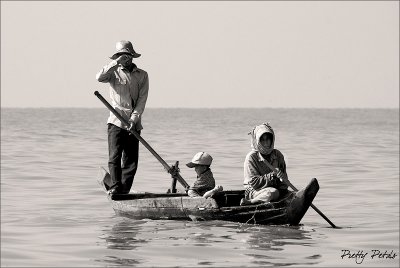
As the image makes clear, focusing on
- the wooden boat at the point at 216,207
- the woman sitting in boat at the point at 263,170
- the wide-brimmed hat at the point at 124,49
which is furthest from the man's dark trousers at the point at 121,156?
the woman sitting in boat at the point at 263,170

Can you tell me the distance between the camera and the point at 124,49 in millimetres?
13352

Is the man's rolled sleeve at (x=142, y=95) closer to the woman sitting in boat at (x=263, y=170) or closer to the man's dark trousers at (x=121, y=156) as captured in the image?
the man's dark trousers at (x=121, y=156)

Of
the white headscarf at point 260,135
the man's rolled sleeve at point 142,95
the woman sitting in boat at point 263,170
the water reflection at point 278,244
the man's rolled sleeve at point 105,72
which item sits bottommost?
the water reflection at point 278,244

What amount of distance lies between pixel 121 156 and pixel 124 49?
135 centimetres

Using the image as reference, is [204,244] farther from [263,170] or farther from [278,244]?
[263,170]

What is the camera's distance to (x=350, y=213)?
14.8 metres

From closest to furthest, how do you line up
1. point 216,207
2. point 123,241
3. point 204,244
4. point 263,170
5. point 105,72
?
point 204,244
point 123,241
point 263,170
point 216,207
point 105,72

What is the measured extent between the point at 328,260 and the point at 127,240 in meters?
2.46

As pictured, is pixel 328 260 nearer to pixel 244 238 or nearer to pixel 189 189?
pixel 244 238

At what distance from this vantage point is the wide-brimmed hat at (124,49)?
1335cm

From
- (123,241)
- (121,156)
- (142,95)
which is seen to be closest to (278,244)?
(123,241)

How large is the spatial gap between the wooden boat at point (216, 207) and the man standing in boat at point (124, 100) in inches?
16.8

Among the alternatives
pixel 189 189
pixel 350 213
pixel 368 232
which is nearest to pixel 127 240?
pixel 189 189

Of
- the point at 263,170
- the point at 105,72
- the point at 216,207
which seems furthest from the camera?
the point at 105,72
